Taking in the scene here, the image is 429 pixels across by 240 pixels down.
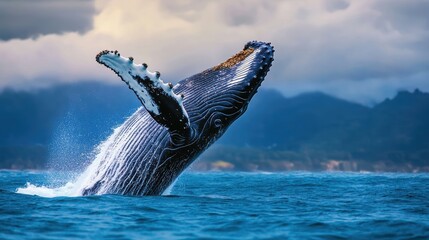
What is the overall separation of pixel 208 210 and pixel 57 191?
3.57 meters

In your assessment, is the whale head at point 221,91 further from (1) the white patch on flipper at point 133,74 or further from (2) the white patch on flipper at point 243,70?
(1) the white patch on flipper at point 133,74

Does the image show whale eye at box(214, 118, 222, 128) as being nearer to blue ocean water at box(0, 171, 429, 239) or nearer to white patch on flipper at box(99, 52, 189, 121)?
blue ocean water at box(0, 171, 429, 239)

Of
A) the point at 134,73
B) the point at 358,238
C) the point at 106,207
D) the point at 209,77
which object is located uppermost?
the point at 209,77

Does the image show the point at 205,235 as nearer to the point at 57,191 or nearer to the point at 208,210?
the point at 208,210

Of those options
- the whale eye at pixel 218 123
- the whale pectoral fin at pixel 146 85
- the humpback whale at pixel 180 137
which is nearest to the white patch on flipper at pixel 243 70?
the humpback whale at pixel 180 137

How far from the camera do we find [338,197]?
15891 millimetres

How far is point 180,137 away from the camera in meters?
11.0

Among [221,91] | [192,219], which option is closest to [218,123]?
[221,91]

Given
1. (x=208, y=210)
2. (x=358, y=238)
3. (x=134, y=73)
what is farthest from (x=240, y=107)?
(x=358, y=238)

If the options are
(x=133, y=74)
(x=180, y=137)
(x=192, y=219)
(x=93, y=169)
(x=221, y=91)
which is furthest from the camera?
(x=93, y=169)

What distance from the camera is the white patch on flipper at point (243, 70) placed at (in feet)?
38.3

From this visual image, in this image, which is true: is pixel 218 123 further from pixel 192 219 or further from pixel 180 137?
pixel 192 219

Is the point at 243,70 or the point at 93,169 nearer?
the point at 243,70

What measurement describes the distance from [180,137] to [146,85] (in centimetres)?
147
